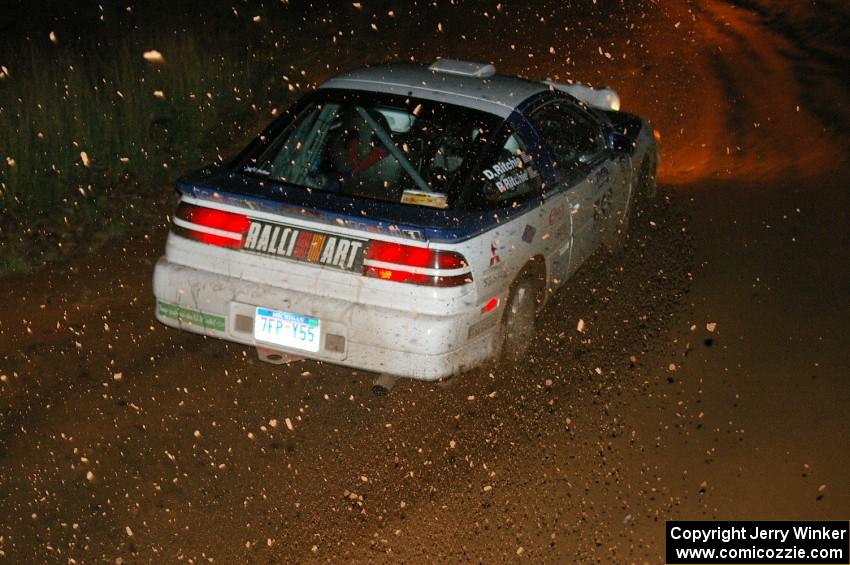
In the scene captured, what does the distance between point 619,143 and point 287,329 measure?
320cm

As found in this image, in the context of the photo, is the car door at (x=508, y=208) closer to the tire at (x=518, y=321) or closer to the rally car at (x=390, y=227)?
the rally car at (x=390, y=227)

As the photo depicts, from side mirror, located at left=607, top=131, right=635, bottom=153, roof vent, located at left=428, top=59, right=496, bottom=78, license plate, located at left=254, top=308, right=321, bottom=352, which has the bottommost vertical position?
license plate, located at left=254, top=308, right=321, bottom=352

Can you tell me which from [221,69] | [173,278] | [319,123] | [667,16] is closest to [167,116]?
[221,69]

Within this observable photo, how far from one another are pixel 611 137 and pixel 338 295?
2992 millimetres

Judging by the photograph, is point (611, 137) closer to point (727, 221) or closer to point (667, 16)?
point (727, 221)

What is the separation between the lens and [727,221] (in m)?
8.31

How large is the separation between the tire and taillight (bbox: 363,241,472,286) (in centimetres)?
68

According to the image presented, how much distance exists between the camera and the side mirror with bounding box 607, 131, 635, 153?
7.07 meters

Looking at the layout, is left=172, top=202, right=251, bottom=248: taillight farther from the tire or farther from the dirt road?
the tire

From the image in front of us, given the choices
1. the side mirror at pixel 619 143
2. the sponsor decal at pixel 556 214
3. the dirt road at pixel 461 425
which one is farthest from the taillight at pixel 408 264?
the side mirror at pixel 619 143

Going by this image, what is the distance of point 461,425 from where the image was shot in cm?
521

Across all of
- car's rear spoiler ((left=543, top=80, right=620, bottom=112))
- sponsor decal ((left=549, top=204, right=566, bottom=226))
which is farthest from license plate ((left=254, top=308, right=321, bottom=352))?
car's rear spoiler ((left=543, top=80, right=620, bottom=112))

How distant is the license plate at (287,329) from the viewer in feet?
16.4

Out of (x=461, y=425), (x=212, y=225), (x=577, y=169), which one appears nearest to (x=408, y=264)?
(x=461, y=425)
